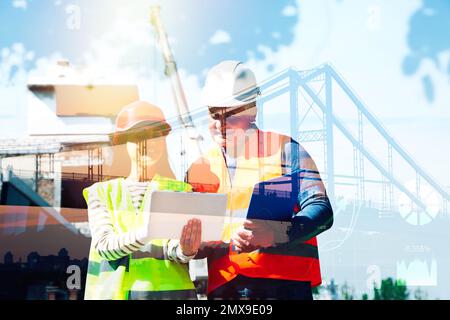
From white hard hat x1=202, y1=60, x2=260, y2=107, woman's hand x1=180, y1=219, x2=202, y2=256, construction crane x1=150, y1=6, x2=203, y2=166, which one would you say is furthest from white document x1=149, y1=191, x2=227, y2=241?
white hard hat x1=202, y1=60, x2=260, y2=107

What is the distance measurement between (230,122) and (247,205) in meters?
0.28

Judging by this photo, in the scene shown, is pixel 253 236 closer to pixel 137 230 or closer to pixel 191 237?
pixel 191 237

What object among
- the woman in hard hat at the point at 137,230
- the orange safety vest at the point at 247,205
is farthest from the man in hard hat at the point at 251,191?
the woman in hard hat at the point at 137,230

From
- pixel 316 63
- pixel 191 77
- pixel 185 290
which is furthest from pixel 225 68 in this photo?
pixel 185 290

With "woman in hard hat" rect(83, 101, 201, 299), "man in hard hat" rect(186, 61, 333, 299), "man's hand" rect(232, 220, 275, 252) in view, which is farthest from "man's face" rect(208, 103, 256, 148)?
"man's hand" rect(232, 220, 275, 252)

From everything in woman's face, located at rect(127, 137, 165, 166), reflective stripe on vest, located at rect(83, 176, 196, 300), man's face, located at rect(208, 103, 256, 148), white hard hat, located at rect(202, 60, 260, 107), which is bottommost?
reflective stripe on vest, located at rect(83, 176, 196, 300)

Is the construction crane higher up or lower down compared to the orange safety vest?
higher up

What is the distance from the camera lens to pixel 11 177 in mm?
2646

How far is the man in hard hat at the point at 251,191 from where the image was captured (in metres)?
2.72

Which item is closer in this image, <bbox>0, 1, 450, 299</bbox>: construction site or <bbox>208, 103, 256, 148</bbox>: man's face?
<bbox>0, 1, 450, 299</bbox>: construction site

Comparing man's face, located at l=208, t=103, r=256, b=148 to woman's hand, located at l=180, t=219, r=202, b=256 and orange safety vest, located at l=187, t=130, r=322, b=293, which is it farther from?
woman's hand, located at l=180, t=219, r=202, b=256

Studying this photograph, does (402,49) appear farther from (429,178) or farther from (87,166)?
(87,166)

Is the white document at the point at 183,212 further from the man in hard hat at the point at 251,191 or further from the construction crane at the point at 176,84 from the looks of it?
the construction crane at the point at 176,84

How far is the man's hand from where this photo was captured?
2709 millimetres
